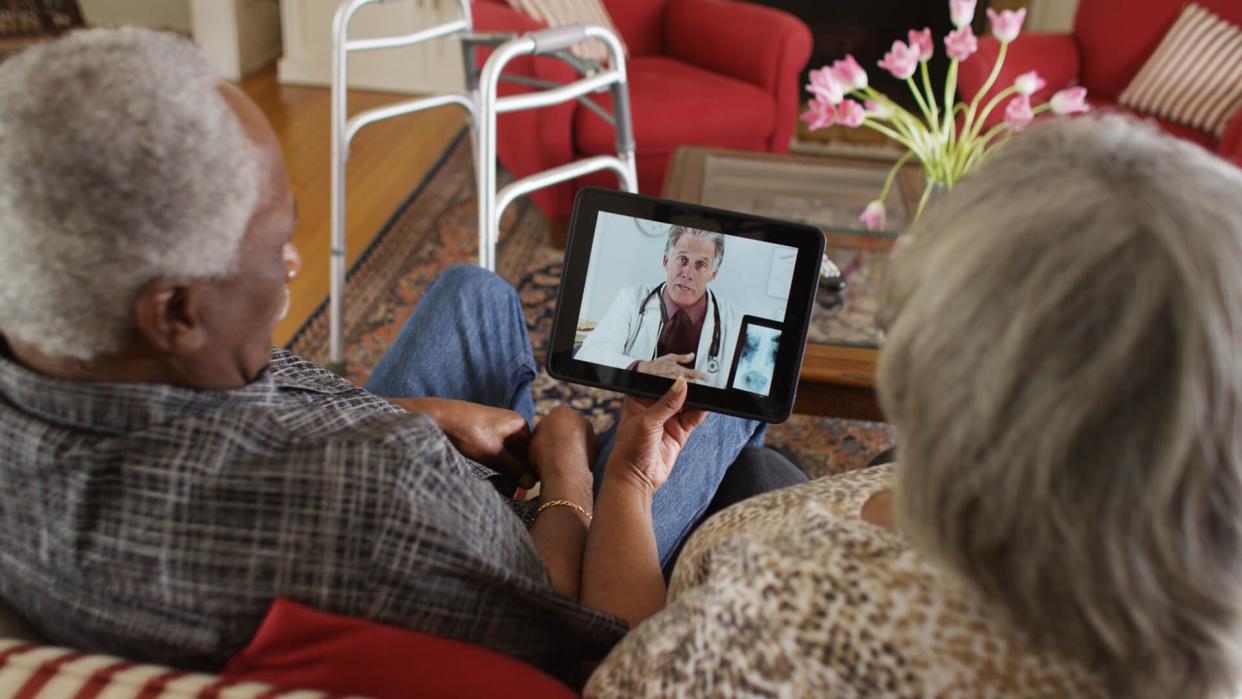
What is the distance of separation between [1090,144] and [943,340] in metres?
0.14

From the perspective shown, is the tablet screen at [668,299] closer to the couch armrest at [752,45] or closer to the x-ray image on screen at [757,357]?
the x-ray image on screen at [757,357]

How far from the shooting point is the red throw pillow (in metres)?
0.61

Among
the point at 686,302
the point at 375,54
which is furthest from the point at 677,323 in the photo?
the point at 375,54

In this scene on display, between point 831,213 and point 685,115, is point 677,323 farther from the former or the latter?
point 685,115

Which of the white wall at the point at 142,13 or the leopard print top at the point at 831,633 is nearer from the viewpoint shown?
the leopard print top at the point at 831,633

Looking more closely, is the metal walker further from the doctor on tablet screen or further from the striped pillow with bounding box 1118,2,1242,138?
the striped pillow with bounding box 1118,2,1242,138

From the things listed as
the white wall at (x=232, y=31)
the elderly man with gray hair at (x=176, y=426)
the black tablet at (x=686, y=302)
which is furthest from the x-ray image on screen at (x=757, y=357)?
the white wall at (x=232, y=31)

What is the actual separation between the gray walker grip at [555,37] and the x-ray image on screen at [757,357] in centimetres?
69

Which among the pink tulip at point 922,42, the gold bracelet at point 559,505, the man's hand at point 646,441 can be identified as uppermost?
the pink tulip at point 922,42

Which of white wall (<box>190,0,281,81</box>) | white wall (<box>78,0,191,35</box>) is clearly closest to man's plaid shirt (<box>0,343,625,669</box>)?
white wall (<box>190,0,281,81</box>)

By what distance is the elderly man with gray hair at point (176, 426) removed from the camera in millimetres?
556

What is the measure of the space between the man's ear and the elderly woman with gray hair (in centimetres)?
42

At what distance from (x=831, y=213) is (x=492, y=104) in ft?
3.10

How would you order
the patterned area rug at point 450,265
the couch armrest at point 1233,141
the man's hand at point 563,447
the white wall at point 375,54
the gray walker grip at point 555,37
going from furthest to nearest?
the white wall at point 375,54
the couch armrest at point 1233,141
the patterned area rug at point 450,265
the gray walker grip at point 555,37
the man's hand at point 563,447
